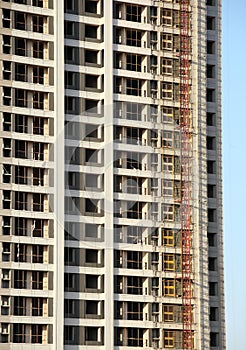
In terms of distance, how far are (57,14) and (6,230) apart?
4.46 ft

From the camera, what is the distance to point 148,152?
6.23 meters

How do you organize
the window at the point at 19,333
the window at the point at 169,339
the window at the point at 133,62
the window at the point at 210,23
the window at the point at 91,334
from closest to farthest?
the window at the point at 19,333 < the window at the point at 91,334 < the window at the point at 169,339 < the window at the point at 133,62 < the window at the point at 210,23

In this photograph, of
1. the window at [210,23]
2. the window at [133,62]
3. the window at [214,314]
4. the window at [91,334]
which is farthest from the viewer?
the window at [210,23]

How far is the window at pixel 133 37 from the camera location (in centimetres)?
626

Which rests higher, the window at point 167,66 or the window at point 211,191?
the window at point 167,66

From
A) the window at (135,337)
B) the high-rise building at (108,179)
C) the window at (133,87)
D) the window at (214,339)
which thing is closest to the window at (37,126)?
the high-rise building at (108,179)

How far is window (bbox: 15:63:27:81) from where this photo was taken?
5898 millimetres

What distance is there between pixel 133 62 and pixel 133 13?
12.8 inches

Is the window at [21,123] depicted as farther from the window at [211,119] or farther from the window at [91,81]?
the window at [211,119]

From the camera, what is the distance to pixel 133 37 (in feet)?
20.6

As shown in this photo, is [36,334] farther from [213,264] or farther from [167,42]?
[167,42]

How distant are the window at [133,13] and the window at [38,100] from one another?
807mm

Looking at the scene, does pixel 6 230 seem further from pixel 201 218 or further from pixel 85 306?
pixel 201 218

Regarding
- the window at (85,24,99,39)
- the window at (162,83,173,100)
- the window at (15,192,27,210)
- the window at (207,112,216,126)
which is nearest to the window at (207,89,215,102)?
the window at (207,112,216,126)
